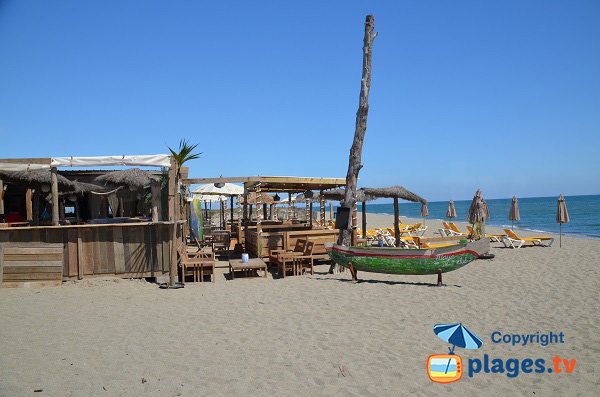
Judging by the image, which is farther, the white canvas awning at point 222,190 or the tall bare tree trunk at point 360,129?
the white canvas awning at point 222,190

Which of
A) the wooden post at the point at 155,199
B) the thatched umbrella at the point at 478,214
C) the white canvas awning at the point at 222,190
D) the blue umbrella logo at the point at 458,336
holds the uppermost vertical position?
the white canvas awning at the point at 222,190

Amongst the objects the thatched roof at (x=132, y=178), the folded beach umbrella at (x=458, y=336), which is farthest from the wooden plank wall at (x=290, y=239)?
the folded beach umbrella at (x=458, y=336)

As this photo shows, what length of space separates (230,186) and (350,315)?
10.9 m

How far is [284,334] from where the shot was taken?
17.8 feet

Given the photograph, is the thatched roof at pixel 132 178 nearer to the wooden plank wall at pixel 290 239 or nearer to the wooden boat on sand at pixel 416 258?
the wooden plank wall at pixel 290 239

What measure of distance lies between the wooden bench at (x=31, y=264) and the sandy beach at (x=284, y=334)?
0.41 meters

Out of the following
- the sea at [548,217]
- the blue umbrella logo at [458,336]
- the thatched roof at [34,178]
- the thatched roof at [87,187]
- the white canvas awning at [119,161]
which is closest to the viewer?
the blue umbrella logo at [458,336]

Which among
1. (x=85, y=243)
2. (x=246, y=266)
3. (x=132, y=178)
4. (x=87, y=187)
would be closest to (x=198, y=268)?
(x=246, y=266)

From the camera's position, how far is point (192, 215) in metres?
15.4

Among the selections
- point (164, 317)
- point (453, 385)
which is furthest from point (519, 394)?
point (164, 317)

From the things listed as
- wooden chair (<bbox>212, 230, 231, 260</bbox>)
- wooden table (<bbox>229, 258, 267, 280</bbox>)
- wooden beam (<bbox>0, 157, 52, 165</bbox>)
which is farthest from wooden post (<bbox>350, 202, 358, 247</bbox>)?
wooden beam (<bbox>0, 157, 52, 165</bbox>)

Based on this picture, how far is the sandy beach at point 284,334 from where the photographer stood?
392cm

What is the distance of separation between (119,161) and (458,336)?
7719 mm

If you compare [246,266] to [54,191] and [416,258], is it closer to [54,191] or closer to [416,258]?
[416,258]
